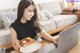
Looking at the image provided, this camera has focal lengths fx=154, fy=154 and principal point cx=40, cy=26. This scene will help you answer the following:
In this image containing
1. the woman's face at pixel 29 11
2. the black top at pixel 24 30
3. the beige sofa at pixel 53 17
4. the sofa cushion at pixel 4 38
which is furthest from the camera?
the beige sofa at pixel 53 17

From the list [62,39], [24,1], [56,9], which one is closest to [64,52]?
[62,39]

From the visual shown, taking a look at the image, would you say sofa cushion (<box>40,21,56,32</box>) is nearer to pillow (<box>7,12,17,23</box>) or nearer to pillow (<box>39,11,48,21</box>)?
pillow (<box>39,11,48,21</box>)

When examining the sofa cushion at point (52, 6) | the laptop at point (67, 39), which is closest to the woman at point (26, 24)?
the laptop at point (67, 39)

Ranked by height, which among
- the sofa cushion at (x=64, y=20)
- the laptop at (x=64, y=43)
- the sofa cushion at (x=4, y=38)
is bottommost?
the sofa cushion at (x=64, y=20)

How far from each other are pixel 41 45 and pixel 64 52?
0.14 metres

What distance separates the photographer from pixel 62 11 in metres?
3.91

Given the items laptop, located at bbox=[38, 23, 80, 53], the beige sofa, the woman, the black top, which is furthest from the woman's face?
the beige sofa

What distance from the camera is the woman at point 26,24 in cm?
118

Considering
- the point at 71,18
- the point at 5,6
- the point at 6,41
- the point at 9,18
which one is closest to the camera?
the point at 6,41

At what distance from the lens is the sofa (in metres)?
2.27

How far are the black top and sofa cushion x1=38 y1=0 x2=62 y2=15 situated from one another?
210 centimetres

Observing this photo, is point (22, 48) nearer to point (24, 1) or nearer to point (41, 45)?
point (41, 45)

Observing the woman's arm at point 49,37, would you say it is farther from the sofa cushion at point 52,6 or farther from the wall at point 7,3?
the sofa cushion at point 52,6

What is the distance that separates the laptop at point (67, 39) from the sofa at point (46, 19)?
127cm
